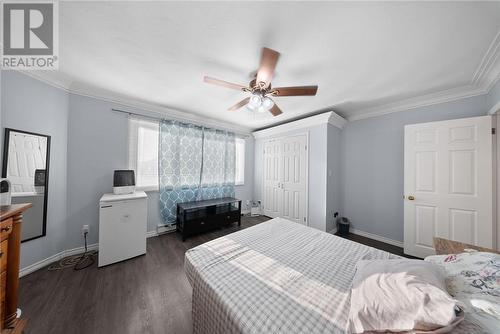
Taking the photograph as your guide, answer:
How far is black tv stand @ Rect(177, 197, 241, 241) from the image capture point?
278 cm

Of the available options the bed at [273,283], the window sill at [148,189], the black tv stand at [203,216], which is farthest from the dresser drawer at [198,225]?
the bed at [273,283]

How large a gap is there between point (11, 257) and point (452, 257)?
10.5ft

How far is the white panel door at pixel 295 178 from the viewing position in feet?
10.8

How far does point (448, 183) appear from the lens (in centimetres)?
215

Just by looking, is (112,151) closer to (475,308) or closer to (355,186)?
(475,308)

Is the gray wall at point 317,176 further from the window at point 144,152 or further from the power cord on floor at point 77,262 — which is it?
the power cord on floor at point 77,262

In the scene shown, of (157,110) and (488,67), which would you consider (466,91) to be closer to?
(488,67)

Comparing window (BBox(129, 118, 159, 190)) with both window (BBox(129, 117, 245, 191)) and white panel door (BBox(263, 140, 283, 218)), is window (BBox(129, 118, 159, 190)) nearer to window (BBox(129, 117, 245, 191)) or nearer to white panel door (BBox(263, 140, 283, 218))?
window (BBox(129, 117, 245, 191))

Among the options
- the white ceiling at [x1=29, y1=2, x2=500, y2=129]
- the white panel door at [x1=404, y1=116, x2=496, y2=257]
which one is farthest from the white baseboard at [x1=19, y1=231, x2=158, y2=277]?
the white panel door at [x1=404, y1=116, x2=496, y2=257]

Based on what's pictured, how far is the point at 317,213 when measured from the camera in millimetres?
3047

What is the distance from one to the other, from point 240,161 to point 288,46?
3.02 metres

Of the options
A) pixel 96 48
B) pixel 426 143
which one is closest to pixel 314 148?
pixel 426 143

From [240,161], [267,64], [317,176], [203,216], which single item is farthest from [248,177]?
[267,64]

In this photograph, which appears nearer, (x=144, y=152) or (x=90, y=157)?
(x=90, y=157)
